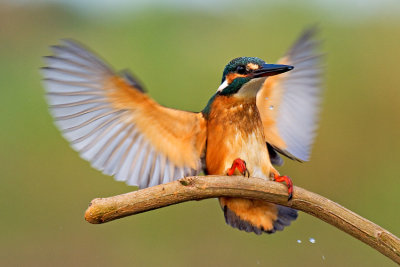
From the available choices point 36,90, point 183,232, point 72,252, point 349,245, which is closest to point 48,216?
point 72,252

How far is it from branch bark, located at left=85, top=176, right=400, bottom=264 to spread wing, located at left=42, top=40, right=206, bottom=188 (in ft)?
1.04

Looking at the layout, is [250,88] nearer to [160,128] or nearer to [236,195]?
[160,128]

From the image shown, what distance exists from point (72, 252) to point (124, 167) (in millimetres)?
1812

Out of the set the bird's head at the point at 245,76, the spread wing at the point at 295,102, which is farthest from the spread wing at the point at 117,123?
the spread wing at the point at 295,102

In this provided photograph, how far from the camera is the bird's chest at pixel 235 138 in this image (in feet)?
6.35

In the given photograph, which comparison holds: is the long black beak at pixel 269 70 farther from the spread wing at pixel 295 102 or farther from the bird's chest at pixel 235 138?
the spread wing at pixel 295 102

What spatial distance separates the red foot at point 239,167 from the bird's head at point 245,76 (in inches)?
7.9

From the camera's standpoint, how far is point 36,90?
16.6ft

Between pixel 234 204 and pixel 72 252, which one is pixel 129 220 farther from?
pixel 234 204

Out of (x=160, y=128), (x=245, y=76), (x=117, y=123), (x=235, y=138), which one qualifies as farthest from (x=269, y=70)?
(x=117, y=123)

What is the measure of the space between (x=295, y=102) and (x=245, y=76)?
37 cm

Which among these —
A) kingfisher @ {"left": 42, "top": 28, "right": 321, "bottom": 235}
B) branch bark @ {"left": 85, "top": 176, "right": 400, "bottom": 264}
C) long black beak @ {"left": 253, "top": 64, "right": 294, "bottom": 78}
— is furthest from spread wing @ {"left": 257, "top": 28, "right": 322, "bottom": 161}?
branch bark @ {"left": 85, "top": 176, "right": 400, "bottom": 264}

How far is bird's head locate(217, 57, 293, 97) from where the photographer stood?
6.23 ft

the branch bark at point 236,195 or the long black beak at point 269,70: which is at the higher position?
the long black beak at point 269,70
